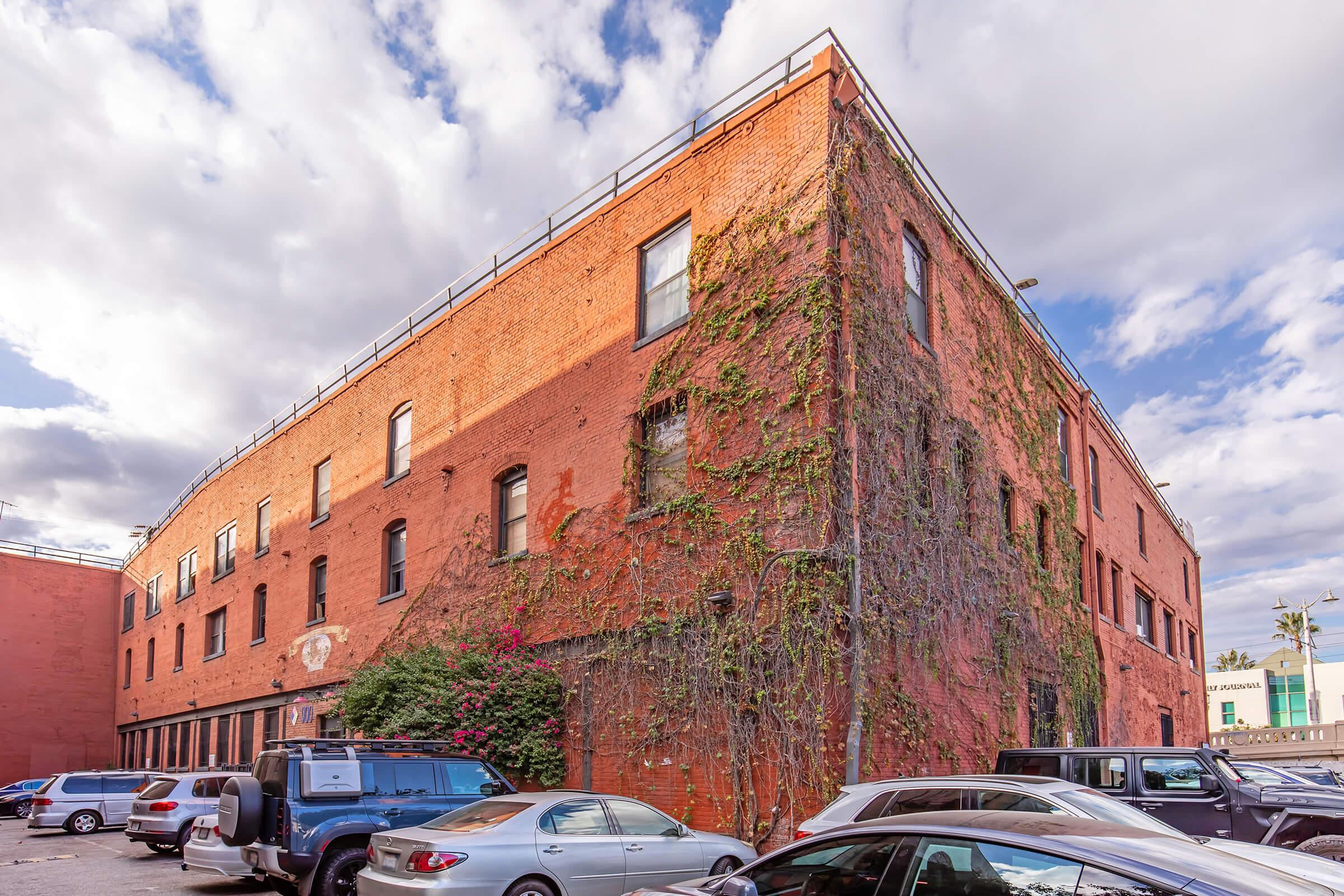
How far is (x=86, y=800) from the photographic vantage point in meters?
21.8

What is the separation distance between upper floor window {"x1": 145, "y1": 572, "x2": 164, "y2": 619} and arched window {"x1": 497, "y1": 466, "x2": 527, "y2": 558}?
25.4 meters

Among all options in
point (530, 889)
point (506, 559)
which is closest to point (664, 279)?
point (506, 559)

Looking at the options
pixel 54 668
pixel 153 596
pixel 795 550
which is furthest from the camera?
pixel 54 668

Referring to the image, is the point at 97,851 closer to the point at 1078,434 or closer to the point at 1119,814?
the point at 1119,814

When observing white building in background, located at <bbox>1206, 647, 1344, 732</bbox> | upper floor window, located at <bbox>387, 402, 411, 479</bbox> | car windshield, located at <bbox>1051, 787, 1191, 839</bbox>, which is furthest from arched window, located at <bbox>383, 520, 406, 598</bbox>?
white building in background, located at <bbox>1206, 647, 1344, 732</bbox>

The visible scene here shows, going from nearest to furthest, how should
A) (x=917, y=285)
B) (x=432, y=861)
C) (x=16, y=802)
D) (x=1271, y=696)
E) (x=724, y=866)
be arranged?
(x=432, y=861)
(x=724, y=866)
(x=917, y=285)
(x=16, y=802)
(x=1271, y=696)

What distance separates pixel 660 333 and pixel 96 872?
11.3 m

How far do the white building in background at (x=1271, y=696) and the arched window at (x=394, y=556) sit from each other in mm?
61617

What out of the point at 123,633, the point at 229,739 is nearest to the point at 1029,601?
the point at 229,739

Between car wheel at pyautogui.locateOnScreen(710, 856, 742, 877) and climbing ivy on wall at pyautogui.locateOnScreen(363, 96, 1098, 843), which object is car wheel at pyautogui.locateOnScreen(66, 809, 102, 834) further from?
car wheel at pyautogui.locateOnScreen(710, 856, 742, 877)

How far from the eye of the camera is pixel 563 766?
15.3 metres

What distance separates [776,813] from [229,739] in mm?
22103

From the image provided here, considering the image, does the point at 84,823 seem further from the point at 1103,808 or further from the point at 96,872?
the point at 1103,808

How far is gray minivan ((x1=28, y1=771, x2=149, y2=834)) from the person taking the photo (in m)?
21.3
